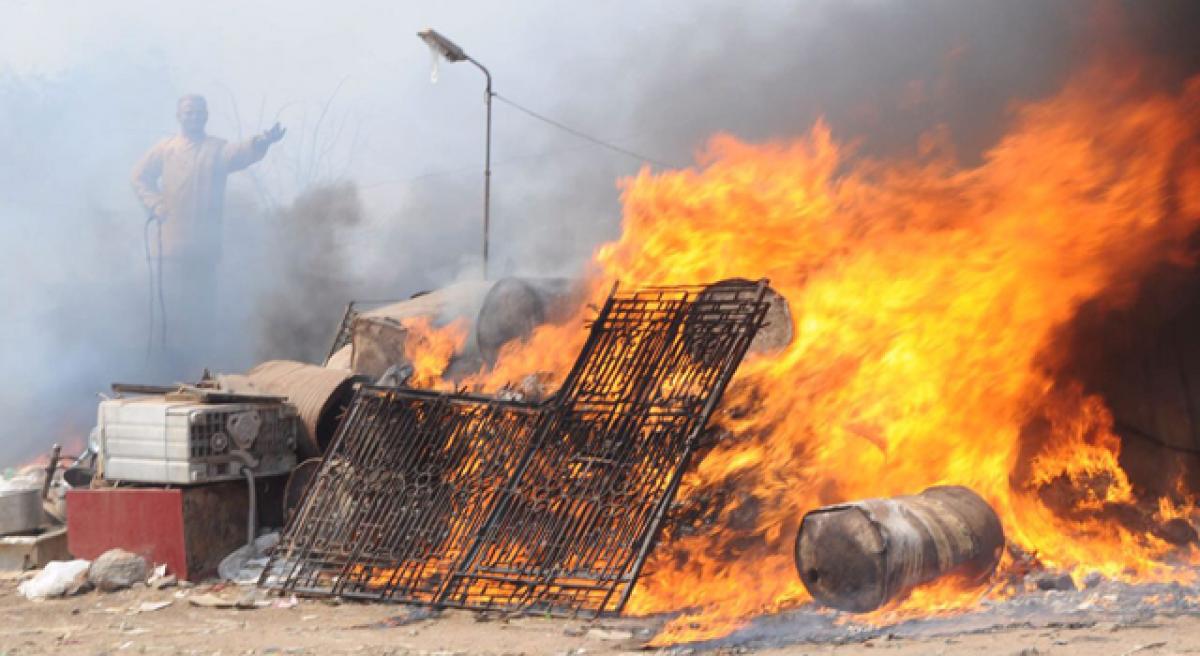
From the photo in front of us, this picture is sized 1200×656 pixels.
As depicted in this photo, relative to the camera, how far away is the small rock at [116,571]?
889cm

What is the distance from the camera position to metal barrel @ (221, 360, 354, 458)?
10297 millimetres

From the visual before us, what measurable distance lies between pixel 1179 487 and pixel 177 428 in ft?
26.0

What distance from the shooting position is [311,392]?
34.6ft

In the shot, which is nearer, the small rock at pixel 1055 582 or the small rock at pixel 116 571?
the small rock at pixel 1055 582

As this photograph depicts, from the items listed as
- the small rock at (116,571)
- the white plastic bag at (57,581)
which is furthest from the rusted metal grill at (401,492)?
the white plastic bag at (57,581)

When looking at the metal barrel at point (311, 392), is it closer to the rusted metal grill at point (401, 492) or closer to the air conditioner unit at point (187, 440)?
the air conditioner unit at point (187, 440)

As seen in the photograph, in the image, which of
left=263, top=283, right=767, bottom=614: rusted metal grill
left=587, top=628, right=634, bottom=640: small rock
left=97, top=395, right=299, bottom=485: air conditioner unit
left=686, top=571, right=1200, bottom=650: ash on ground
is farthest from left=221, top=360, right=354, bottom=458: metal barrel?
left=686, top=571, right=1200, bottom=650: ash on ground

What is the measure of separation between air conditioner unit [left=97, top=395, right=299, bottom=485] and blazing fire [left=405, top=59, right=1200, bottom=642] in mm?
3665

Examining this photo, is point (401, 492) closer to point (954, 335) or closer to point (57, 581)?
point (57, 581)

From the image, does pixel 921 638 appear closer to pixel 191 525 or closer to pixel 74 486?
pixel 191 525

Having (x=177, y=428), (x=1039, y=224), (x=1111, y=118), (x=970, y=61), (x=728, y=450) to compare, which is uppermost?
(x=970, y=61)

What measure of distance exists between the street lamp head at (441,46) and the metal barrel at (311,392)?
4.95 m

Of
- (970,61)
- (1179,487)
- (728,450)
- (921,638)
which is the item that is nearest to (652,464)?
(728,450)

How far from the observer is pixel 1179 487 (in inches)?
363
